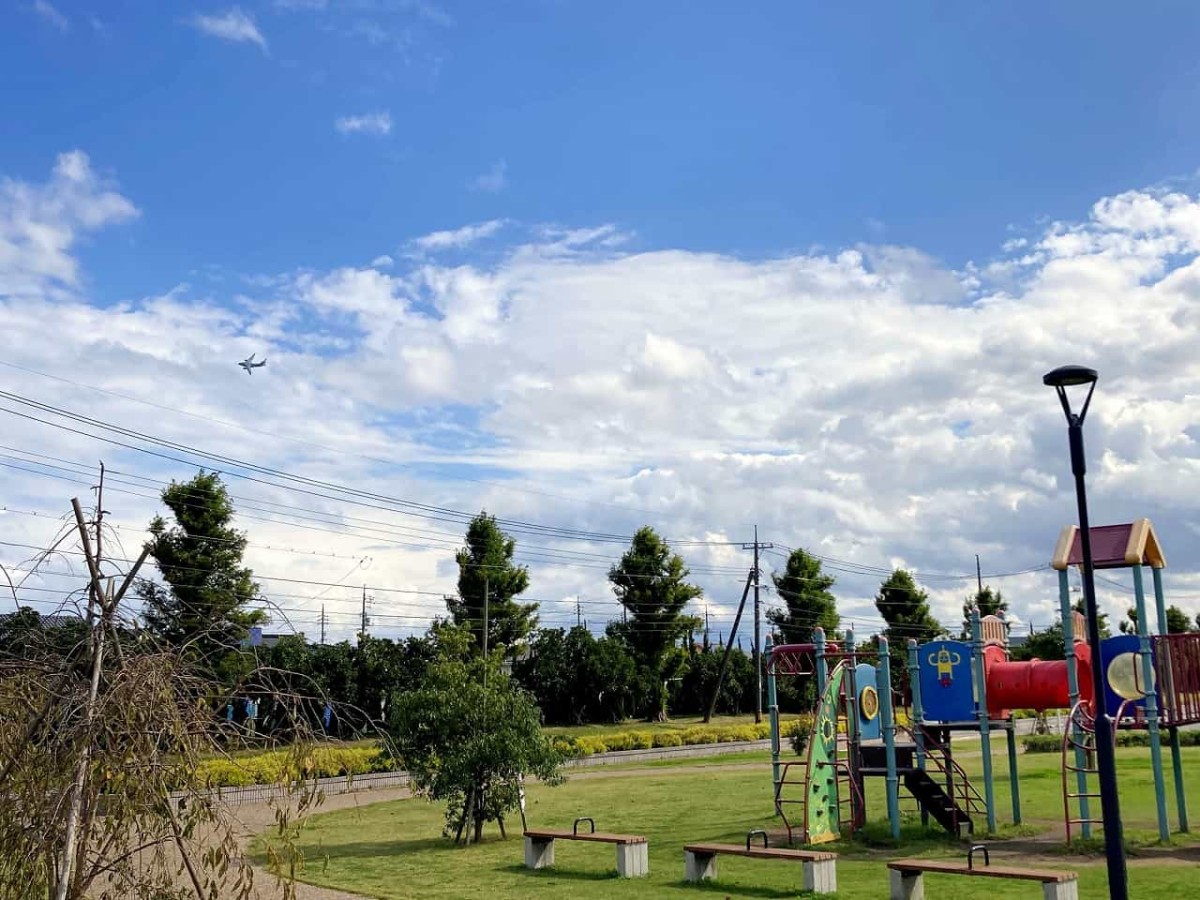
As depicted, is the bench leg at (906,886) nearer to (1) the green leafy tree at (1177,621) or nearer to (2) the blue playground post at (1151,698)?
(2) the blue playground post at (1151,698)

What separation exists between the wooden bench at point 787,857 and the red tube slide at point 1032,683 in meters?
5.89

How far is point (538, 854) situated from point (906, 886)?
5741 millimetres

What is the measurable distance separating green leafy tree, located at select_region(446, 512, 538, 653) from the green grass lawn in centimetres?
1820

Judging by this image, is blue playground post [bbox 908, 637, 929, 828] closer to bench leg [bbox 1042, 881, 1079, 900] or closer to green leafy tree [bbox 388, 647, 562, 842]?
green leafy tree [bbox 388, 647, 562, 842]

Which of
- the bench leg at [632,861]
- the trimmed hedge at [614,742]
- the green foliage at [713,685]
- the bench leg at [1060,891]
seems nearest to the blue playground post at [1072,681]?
the bench leg at [1060,891]

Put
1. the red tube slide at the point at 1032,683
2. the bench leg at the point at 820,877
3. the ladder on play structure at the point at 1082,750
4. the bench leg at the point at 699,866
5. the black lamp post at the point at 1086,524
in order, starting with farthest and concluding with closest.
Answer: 1. the red tube slide at the point at 1032,683
2. the ladder on play structure at the point at 1082,750
3. the bench leg at the point at 699,866
4. the bench leg at the point at 820,877
5. the black lamp post at the point at 1086,524

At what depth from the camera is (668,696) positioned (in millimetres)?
55969

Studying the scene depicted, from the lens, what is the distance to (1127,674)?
54.5 feet

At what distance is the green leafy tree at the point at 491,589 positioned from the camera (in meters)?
46.4

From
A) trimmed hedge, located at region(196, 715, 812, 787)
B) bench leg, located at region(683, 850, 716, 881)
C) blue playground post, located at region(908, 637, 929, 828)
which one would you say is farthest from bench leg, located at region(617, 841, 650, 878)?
trimmed hedge, located at region(196, 715, 812, 787)

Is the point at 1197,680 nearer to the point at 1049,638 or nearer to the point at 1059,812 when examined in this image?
the point at 1059,812

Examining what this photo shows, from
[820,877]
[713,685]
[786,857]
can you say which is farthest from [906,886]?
[713,685]

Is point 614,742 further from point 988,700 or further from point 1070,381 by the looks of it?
point 1070,381

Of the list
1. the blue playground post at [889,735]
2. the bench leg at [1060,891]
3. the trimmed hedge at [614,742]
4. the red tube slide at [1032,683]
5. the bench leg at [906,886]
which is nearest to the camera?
the bench leg at [1060,891]
